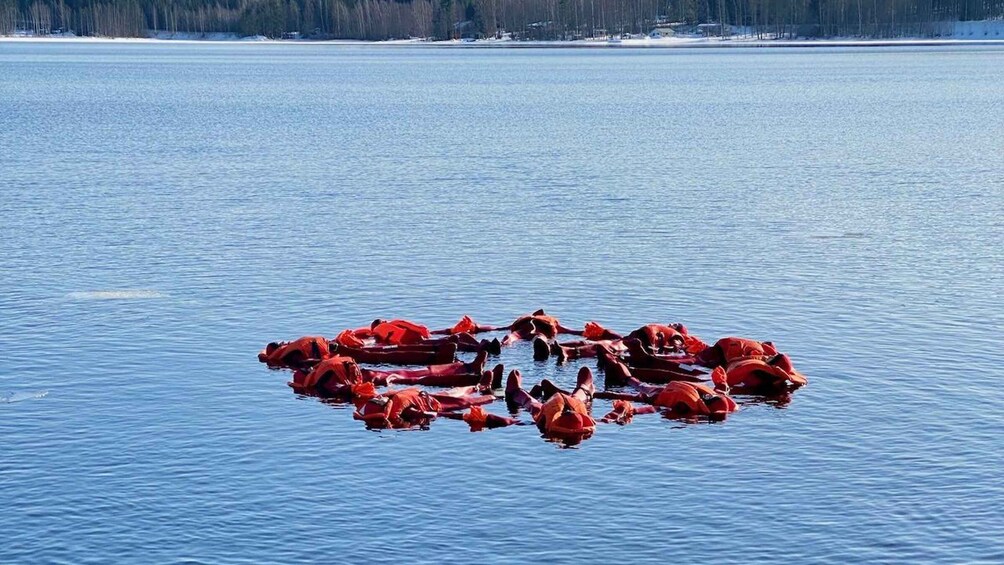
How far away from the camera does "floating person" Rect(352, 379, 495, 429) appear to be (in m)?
34.7

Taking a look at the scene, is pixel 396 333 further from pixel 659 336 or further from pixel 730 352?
pixel 730 352

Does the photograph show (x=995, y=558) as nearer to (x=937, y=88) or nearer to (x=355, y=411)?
(x=355, y=411)

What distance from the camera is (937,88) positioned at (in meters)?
173

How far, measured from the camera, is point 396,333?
4078 centimetres

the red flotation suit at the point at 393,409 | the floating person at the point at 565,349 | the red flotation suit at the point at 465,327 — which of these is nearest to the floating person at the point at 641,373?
the floating person at the point at 565,349

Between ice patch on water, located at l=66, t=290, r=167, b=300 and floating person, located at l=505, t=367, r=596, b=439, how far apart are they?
1643 centimetres

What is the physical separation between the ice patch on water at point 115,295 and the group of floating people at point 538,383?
8787 mm

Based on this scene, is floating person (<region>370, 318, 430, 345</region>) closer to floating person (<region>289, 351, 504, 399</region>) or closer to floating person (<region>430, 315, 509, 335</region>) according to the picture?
floating person (<region>430, 315, 509, 335</region>)

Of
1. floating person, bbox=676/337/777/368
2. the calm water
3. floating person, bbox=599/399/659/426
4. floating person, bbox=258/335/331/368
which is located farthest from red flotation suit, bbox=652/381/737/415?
floating person, bbox=258/335/331/368

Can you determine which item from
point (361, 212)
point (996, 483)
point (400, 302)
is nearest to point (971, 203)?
point (361, 212)

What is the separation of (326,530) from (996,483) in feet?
42.1

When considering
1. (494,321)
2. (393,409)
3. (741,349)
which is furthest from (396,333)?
(741,349)

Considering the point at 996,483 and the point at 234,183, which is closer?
the point at 996,483

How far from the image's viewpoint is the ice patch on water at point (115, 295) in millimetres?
47781
